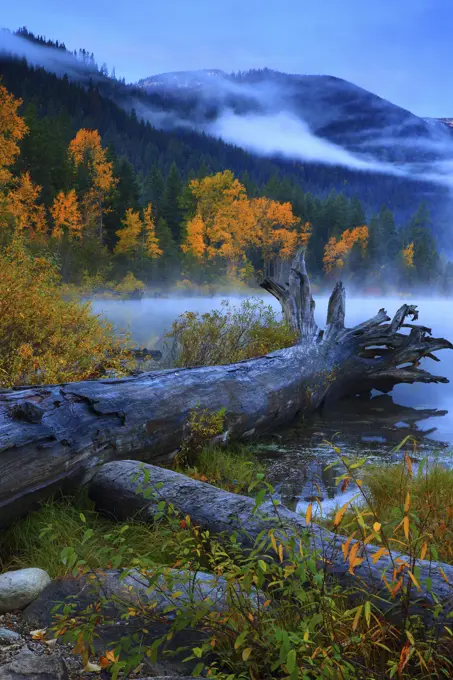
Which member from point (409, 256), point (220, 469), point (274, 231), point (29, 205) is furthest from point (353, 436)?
point (409, 256)

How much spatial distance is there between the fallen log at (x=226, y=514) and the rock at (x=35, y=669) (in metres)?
0.74

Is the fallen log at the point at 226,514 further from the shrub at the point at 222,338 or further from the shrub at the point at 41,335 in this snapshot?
the shrub at the point at 222,338

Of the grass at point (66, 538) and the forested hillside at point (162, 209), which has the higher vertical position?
the forested hillside at point (162, 209)

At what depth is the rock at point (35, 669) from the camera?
7.64ft

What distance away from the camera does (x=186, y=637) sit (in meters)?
2.64

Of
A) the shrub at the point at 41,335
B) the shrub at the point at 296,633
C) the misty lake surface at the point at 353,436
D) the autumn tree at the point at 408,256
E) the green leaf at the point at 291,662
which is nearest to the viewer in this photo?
the green leaf at the point at 291,662

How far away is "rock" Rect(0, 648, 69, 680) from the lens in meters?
2.33

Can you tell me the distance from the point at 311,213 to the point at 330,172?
2728cm

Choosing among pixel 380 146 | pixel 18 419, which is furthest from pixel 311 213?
pixel 380 146

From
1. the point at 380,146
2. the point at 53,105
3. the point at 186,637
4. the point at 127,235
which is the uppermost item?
the point at 380,146

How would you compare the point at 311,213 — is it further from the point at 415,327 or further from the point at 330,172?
the point at 415,327

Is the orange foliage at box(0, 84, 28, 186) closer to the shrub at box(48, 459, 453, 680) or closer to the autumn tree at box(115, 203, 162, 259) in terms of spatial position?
the autumn tree at box(115, 203, 162, 259)

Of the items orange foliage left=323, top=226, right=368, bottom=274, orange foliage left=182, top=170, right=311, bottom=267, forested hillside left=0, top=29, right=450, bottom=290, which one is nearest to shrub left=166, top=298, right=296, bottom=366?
forested hillside left=0, top=29, right=450, bottom=290

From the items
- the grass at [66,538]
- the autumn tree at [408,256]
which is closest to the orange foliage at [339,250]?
→ the autumn tree at [408,256]
